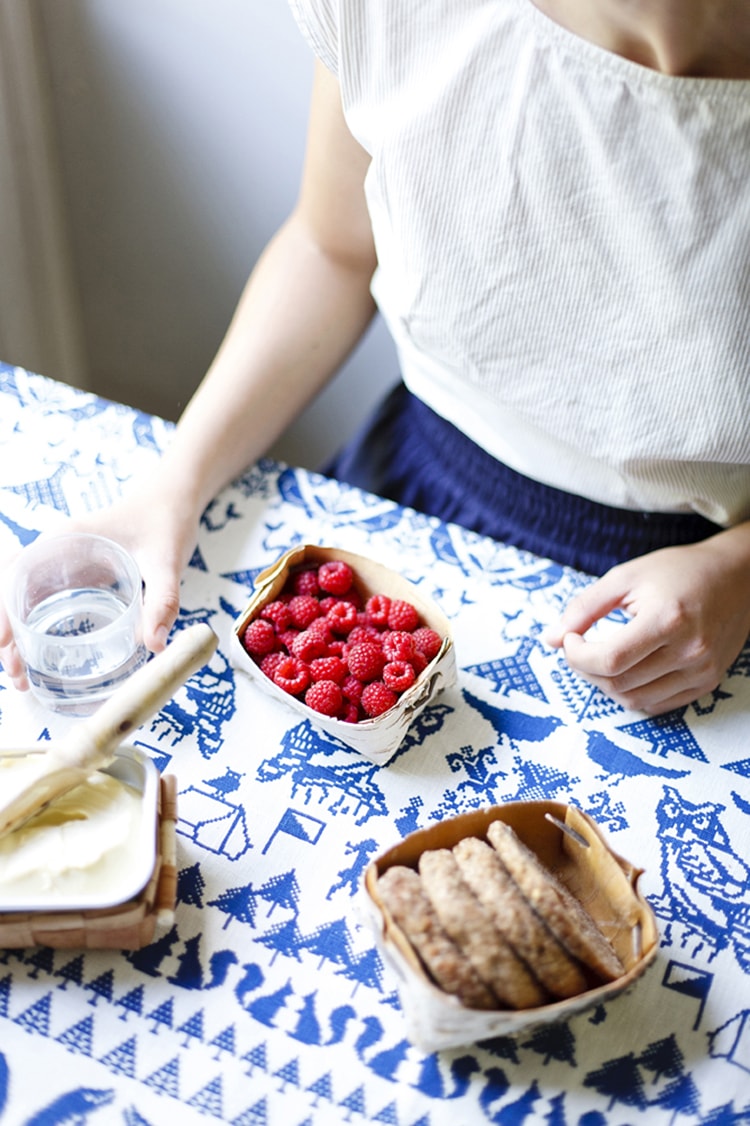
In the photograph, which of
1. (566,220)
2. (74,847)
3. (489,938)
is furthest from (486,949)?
(566,220)

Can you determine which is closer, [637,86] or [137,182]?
[637,86]

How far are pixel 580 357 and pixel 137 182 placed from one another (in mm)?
933

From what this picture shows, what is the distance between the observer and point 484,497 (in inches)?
42.5

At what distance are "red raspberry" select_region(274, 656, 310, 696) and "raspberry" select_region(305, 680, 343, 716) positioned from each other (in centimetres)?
1

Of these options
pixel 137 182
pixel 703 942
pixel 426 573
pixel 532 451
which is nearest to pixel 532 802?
pixel 703 942

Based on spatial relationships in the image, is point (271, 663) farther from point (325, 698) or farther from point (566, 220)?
point (566, 220)

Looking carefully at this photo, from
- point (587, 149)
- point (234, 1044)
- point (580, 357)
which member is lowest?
point (234, 1044)

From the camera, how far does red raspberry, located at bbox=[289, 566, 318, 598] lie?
0.82 m

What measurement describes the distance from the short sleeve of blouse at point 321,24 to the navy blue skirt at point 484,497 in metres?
0.39

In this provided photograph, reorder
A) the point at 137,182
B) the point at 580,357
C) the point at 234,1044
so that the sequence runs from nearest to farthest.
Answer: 1. the point at 234,1044
2. the point at 580,357
3. the point at 137,182

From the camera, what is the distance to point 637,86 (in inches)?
28.8

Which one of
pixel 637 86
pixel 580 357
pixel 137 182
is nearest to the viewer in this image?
pixel 637 86

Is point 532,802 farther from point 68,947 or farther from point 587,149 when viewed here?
point 587,149

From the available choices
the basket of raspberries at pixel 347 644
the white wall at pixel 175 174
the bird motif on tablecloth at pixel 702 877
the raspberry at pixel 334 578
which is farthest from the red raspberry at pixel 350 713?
the white wall at pixel 175 174
